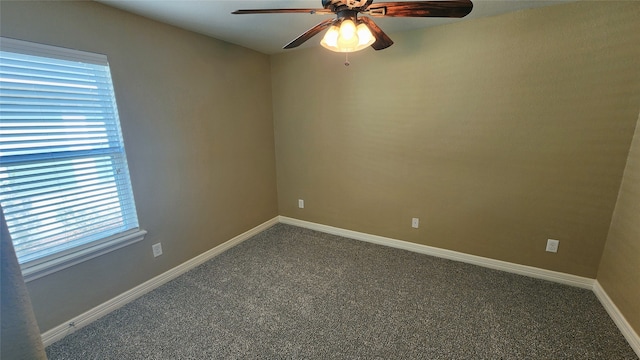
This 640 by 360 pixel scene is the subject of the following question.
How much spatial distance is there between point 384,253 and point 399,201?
589 mm

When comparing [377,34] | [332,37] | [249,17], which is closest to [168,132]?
[249,17]

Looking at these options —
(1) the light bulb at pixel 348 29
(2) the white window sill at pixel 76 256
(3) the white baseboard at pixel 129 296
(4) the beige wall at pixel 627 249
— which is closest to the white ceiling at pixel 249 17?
(1) the light bulb at pixel 348 29

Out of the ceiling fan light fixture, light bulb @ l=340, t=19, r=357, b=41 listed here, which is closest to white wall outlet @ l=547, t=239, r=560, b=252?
the ceiling fan light fixture

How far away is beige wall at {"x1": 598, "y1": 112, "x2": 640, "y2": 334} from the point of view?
1750 mm

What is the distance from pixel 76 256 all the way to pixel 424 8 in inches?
104

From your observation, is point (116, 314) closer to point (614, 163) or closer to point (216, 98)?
point (216, 98)

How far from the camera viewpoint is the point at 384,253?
2.91 metres

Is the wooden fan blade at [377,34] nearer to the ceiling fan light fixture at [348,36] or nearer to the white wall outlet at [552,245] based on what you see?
the ceiling fan light fixture at [348,36]

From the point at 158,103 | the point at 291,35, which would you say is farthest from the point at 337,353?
the point at 291,35

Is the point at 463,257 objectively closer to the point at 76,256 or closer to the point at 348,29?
the point at 348,29

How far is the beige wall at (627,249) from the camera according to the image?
1750 mm

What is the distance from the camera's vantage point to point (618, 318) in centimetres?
185

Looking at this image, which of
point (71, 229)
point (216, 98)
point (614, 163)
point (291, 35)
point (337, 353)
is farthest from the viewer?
point (216, 98)

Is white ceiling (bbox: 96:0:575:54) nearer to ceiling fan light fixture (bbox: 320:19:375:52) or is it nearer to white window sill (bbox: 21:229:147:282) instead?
ceiling fan light fixture (bbox: 320:19:375:52)
